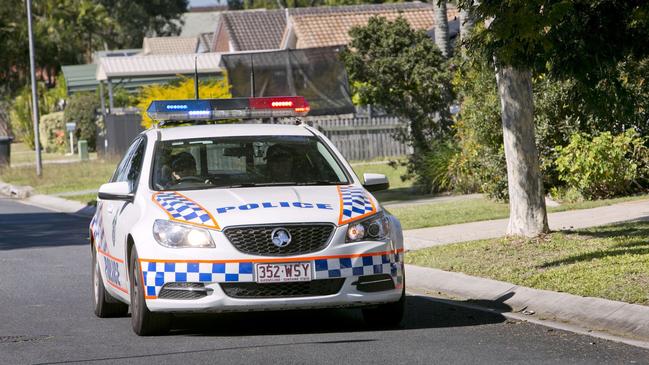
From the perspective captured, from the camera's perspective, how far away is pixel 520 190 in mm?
13719

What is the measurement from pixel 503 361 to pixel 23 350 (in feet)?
10.7

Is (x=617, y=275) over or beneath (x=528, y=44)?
beneath

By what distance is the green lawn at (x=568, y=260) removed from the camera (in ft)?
34.6

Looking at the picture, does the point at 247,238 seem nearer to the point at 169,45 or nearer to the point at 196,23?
the point at 169,45

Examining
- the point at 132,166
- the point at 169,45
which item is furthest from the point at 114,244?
the point at 169,45

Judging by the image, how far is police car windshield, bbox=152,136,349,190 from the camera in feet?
33.7

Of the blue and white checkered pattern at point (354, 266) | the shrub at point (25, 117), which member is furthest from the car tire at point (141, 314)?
the shrub at point (25, 117)

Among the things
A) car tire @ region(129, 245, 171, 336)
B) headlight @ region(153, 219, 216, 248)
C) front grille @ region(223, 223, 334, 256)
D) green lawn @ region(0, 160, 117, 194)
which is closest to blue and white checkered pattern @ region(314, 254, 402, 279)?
front grille @ region(223, 223, 334, 256)

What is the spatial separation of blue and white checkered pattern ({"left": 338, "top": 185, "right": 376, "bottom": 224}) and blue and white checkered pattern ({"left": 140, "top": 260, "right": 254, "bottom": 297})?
79 cm

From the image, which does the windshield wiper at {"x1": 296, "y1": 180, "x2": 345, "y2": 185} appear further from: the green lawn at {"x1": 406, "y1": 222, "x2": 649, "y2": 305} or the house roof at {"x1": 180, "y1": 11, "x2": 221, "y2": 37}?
the house roof at {"x1": 180, "y1": 11, "x2": 221, "y2": 37}

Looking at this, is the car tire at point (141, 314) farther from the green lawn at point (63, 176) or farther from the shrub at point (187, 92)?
the shrub at point (187, 92)

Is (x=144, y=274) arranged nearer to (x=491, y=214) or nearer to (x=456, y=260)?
(x=456, y=260)

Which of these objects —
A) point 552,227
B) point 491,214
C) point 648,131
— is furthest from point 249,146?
point 648,131

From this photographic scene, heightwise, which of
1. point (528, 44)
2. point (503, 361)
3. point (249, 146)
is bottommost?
point (503, 361)
